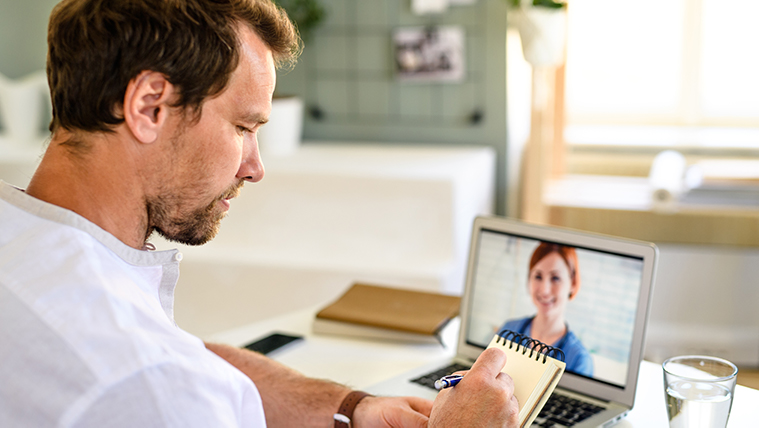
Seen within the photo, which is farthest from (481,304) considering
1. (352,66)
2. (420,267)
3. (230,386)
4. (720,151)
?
(720,151)

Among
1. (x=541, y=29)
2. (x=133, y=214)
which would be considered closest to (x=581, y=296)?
(x=133, y=214)

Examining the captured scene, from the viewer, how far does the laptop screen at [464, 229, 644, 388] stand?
3.56ft

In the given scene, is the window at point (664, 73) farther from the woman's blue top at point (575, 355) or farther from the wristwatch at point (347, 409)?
the wristwatch at point (347, 409)

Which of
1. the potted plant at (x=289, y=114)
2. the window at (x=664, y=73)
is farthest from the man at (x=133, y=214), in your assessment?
the window at (x=664, y=73)

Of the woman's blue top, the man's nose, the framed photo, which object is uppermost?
the framed photo

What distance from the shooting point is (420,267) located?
7.45ft

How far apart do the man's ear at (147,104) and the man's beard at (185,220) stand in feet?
0.27

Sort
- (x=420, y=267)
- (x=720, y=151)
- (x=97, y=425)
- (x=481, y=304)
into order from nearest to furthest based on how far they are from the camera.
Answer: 1. (x=97, y=425)
2. (x=481, y=304)
3. (x=420, y=267)
4. (x=720, y=151)

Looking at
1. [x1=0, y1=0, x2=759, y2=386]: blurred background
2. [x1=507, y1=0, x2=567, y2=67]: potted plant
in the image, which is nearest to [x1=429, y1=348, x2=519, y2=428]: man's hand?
[x1=0, y1=0, x2=759, y2=386]: blurred background

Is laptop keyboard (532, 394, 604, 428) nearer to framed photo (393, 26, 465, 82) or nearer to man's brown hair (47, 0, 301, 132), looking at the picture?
man's brown hair (47, 0, 301, 132)

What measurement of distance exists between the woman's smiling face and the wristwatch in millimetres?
304

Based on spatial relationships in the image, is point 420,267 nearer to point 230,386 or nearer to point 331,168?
point 331,168

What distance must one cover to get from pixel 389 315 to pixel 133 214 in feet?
2.35

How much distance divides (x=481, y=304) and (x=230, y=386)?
0.61m
